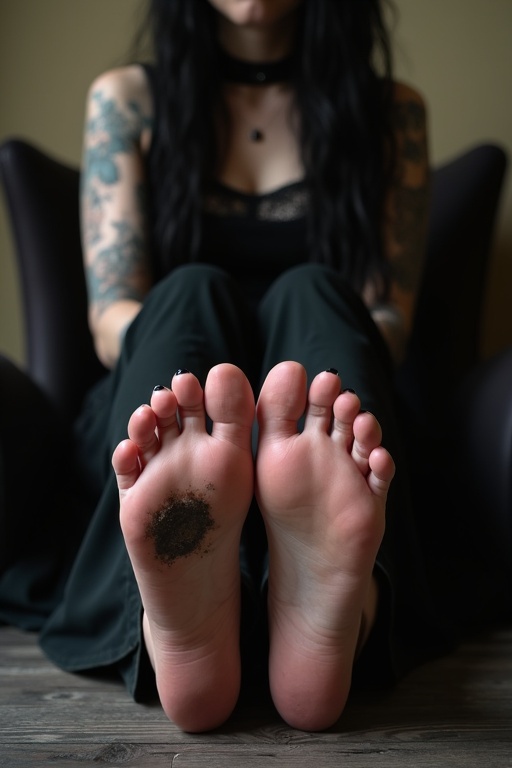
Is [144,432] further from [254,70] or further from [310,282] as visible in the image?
[254,70]

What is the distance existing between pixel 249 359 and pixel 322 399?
284 millimetres

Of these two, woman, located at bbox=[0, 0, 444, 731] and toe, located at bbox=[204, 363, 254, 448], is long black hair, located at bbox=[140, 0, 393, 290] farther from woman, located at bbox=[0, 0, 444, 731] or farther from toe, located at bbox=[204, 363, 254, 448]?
toe, located at bbox=[204, 363, 254, 448]

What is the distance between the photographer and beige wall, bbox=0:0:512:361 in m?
1.76

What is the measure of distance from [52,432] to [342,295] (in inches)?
18.1

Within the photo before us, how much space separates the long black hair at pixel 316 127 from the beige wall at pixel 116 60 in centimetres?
55

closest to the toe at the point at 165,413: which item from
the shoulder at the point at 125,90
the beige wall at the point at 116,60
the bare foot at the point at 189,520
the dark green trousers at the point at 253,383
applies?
the bare foot at the point at 189,520

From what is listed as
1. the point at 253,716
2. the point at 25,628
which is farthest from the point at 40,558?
the point at 253,716

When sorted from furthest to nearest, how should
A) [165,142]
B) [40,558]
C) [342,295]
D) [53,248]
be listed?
[53,248], [165,142], [40,558], [342,295]

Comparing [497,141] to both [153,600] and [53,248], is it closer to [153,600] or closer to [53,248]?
[53,248]

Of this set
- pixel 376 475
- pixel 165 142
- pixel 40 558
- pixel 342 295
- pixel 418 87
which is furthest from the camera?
pixel 418 87

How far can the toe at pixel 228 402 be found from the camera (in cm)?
64

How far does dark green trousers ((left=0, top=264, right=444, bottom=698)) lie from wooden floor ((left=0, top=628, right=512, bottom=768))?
0.03 metres

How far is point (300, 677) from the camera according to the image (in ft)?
2.17

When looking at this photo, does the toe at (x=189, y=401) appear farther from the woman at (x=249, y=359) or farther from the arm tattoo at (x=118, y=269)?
the arm tattoo at (x=118, y=269)
